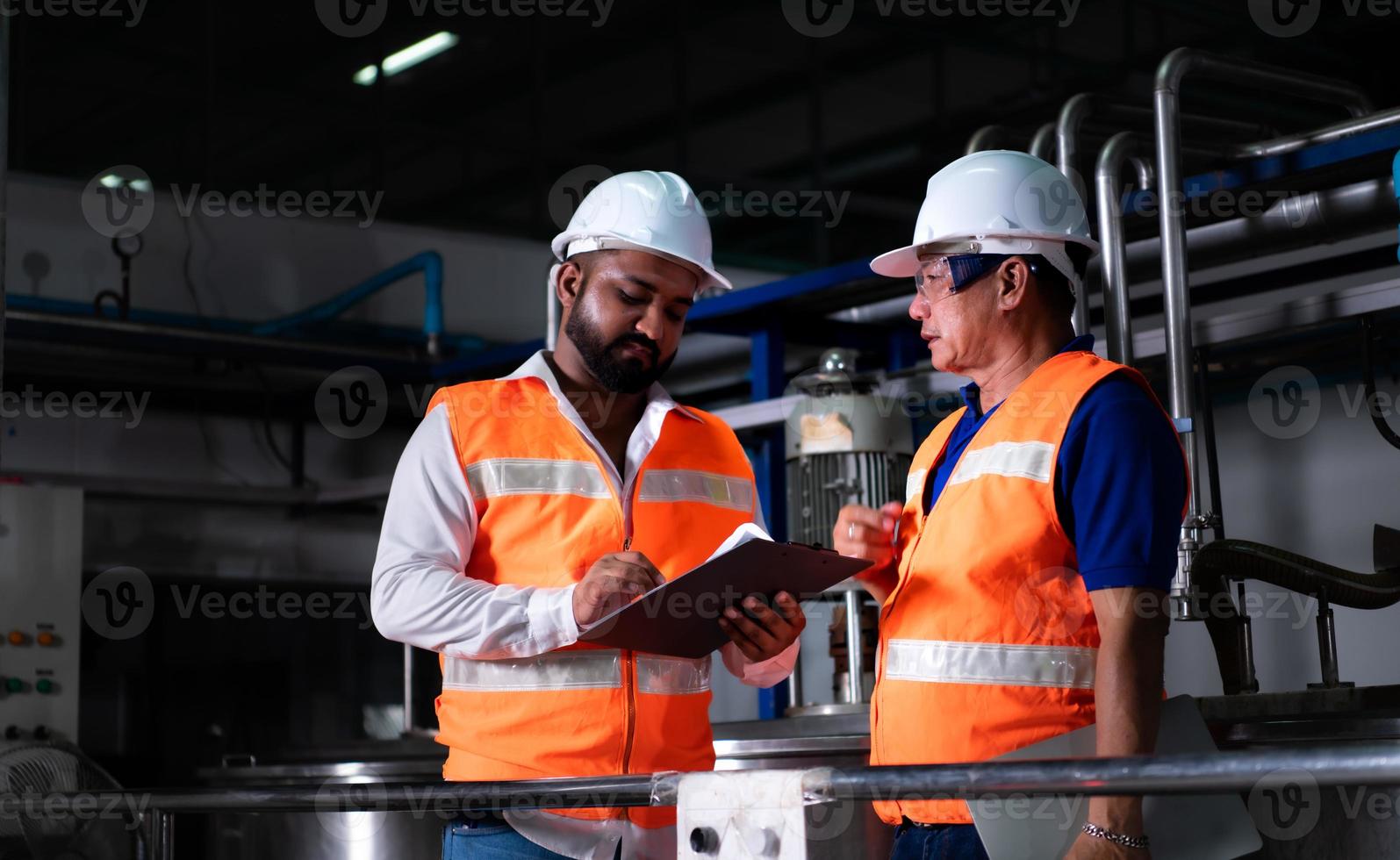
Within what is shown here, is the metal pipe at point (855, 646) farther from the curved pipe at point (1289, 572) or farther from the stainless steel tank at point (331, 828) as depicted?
the stainless steel tank at point (331, 828)

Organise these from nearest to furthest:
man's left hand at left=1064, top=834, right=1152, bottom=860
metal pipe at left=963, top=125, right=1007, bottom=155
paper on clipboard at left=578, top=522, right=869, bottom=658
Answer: man's left hand at left=1064, top=834, right=1152, bottom=860, paper on clipboard at left=578, top=522, right=869, bottom=658, metal pipe at left=963, top=125, right=1007, bottom=155

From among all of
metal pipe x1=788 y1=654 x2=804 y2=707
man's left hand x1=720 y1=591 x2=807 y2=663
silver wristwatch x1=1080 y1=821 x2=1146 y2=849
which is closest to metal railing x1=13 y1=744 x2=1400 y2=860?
silver wristwatch x1=1080 y1=821 x2=1146 y2=849

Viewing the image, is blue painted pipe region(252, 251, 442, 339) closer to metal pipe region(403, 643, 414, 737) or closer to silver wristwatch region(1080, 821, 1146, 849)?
metal pipe region(403, 643, 414, 737)

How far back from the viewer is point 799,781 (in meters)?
1.36

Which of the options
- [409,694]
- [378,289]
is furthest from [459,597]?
[378,289]

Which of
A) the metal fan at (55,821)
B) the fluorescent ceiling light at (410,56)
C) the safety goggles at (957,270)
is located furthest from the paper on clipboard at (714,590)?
the fluorescent ceiling light at (410,56)

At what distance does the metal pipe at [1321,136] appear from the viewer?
2.96 meters

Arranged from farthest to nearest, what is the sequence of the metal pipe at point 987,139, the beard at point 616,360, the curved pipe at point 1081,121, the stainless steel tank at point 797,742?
the metal pipe at point 987,139
the curved pipe at point 1081,121
the stainless steel tank at point 797,742
the beard at point 616,360

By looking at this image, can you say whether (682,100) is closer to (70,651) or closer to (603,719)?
(70,651)

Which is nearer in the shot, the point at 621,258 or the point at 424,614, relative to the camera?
the point at 424,614

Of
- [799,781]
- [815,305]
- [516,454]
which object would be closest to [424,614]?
[516,454]

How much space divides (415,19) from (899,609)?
17.9ft

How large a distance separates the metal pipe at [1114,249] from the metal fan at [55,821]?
2.34 m

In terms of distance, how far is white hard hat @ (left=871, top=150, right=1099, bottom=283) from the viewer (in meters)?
1.87
